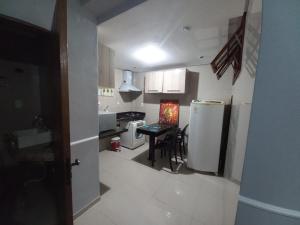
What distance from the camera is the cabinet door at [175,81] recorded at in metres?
3.24

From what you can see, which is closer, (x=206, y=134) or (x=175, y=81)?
(x=206, y=134)

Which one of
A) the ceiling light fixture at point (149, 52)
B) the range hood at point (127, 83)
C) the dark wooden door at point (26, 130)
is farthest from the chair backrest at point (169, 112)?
the dark wooden door at point (26, 130)

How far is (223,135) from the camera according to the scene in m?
2.57

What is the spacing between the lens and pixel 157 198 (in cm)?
186

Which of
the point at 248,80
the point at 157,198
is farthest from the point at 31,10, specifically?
the point at 157,198

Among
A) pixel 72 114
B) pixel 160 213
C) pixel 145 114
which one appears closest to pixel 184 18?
pixel 72 114

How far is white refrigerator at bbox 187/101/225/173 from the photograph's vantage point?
7.80 feet

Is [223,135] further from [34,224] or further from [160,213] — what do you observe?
[34,224]

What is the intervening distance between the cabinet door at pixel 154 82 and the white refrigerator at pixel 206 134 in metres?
1.41

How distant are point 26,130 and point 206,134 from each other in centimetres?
262

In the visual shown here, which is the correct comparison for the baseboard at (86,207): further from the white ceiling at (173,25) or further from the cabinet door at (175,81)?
the cabinet door at (175,81)

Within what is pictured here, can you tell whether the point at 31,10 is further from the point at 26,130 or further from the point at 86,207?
the point at 86,207

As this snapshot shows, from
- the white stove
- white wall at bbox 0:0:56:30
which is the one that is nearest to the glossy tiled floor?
the white stove

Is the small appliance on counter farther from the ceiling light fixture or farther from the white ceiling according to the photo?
the ceiling light fixture
